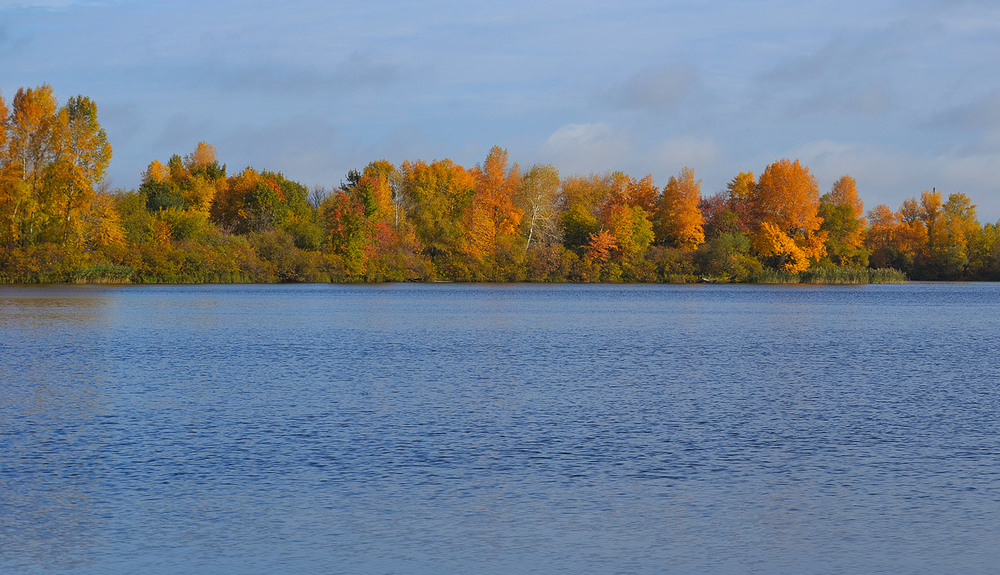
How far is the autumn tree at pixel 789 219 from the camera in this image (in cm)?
9631

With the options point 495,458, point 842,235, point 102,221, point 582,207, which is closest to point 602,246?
point 582,207

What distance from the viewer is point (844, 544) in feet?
29.0

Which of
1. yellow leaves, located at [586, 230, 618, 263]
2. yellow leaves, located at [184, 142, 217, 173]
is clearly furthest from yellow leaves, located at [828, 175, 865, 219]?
yellow leaves, located at [184, 142, 217, 173]

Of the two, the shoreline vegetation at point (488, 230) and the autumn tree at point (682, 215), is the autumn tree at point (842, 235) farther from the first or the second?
the autumn tree at point (682, 215)

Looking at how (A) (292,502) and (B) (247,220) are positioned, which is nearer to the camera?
(A) (292,502)

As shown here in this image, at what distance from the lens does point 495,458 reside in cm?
1259

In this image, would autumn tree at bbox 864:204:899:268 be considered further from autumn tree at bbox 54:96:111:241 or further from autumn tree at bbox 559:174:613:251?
autumn tree at bbox 54:96:111:241

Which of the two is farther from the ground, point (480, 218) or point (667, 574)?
point (480, 218)

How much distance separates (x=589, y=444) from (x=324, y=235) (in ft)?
276

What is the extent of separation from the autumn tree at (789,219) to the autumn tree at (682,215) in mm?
5817

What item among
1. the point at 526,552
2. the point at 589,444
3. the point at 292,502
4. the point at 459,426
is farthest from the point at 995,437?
the point at 292,502

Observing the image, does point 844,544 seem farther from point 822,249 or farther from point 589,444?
point 822,249

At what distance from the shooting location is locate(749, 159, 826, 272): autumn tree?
316 feet

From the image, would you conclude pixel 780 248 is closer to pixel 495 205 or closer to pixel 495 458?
pixel 495 205
